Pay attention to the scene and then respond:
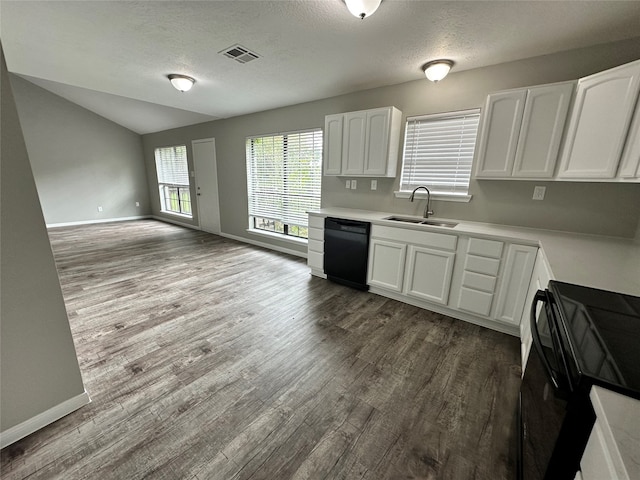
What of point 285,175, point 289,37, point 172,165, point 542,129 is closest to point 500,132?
point 542,129

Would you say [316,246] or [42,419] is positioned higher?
[316,246]

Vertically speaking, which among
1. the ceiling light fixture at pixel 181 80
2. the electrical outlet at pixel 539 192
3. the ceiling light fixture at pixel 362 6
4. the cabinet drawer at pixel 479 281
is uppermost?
the ceiling light fixture at pixel 181 80

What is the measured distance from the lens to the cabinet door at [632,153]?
1.67 metres

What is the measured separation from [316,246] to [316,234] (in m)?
0.17

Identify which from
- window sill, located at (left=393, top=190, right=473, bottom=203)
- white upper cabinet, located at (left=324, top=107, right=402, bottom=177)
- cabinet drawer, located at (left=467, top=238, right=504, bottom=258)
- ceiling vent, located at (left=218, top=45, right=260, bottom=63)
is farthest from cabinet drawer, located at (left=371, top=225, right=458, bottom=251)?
ceiling vent, located at (left=218, top=45, right=260, bottom=63)

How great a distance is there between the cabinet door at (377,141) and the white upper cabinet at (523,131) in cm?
97

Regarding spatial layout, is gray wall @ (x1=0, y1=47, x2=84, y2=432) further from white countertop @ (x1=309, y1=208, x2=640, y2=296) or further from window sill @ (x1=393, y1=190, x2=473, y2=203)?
window sill @ (x1=393, y1=190, x2=473, y2=203)

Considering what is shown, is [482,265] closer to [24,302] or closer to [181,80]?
[24,302]

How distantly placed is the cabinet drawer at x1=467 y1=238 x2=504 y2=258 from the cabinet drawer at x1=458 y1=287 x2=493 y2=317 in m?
0.38

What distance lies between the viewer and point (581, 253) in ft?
5.86

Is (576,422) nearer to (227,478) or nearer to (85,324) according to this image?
(227,478)

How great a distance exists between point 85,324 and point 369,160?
11.3ft

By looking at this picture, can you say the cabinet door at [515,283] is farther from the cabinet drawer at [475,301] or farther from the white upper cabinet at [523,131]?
the white upper cabinet at [523,131]

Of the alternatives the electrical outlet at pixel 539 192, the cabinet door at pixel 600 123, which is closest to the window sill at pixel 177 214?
the electrical outlet at pixel 539 192
